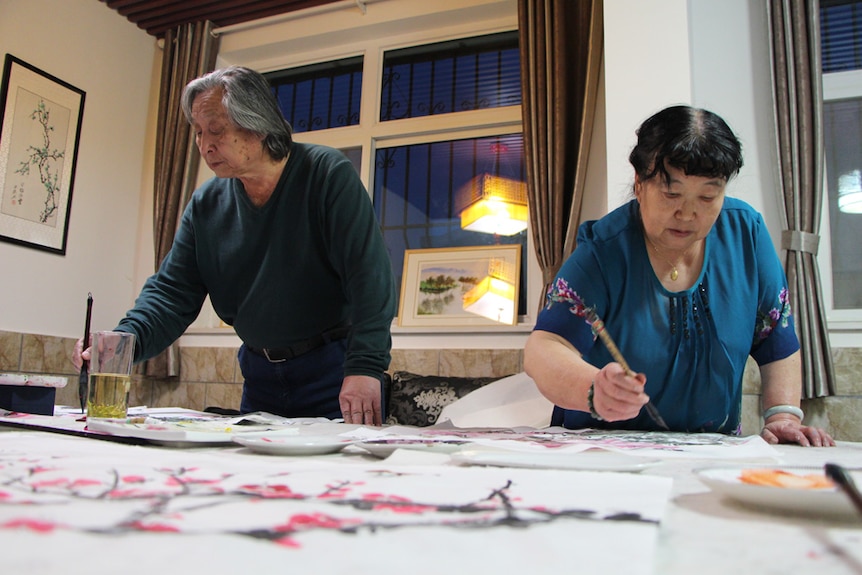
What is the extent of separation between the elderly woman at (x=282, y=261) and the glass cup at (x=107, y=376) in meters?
0.51

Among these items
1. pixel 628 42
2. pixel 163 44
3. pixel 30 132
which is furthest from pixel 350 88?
pixel 628 42

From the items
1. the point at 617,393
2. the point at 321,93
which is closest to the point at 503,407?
the point at 617,393

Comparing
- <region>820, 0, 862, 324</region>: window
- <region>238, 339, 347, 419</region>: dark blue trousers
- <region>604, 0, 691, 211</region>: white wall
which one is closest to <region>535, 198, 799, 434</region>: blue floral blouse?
<region>238, 339, 347, 419</region>: dark blue trousers

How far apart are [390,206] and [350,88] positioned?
887 mm

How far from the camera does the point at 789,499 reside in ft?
1.43

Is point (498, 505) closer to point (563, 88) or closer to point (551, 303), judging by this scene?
point (551, 303)

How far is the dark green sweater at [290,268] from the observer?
1695 mm

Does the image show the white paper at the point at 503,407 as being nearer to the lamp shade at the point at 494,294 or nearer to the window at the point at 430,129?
the lamp shade at the point at 494,294

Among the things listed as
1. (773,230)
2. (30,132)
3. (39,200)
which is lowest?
(773,230)

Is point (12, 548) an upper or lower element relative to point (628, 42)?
lower

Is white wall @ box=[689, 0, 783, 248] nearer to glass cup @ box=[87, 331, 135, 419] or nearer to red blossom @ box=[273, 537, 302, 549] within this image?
glass cup @ box=[87, 331, 135, 419]

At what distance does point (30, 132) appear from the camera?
3.82 meters

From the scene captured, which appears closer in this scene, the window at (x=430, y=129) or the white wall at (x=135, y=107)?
the white wall at (x=135, y=107)

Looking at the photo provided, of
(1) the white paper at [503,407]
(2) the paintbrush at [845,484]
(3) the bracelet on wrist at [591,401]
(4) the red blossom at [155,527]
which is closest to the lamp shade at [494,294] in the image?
(1) the white paper at [503,407]
